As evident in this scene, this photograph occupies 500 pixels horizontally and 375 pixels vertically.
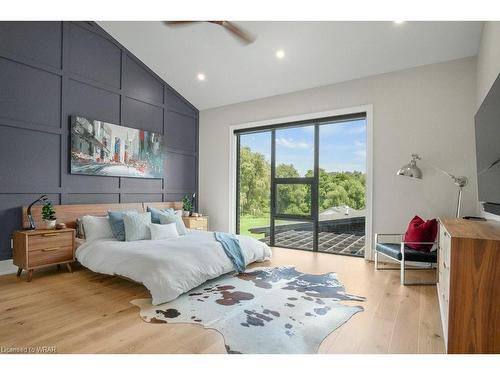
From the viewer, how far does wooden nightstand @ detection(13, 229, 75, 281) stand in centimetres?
343

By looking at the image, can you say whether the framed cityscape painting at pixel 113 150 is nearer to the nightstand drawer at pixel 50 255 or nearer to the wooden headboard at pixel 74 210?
the wooden headboard at pixel 74 210

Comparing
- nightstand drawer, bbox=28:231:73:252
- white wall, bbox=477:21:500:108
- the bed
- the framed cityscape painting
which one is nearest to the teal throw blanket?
the bed

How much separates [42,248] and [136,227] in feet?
3.62

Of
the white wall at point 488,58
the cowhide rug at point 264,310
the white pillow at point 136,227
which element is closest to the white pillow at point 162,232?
the white pillow at point 136,227

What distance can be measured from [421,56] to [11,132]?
552 cm

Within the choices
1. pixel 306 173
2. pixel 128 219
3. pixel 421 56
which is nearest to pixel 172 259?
pixel 128 219

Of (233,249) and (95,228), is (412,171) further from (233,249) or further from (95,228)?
(95,228)

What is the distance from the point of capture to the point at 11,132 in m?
3.63

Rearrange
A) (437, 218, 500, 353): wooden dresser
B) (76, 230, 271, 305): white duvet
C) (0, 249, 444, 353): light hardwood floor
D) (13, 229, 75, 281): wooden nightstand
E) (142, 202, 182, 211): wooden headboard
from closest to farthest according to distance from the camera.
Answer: (437, 218, 500, 353): wooden dresser < (0, 249, 444, 353): light hardwood floor < (76, 230, 271, 305): white duvet < (13, 229, 75, 281): wooden nightstand < (142, 202, 182, 211): wooden headboard

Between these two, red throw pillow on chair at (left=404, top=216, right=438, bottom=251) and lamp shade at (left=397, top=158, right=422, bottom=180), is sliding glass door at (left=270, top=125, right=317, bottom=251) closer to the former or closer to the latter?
lamp shade at (left=397, top=158, right=422, bottom=180)

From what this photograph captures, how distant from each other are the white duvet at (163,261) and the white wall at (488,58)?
3.30 metres

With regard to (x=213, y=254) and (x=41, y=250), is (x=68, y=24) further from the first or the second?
(x=213, y=254)

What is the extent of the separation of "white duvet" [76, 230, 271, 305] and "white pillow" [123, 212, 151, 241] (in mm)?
174

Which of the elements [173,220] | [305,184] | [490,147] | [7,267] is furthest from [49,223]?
[490,147]
